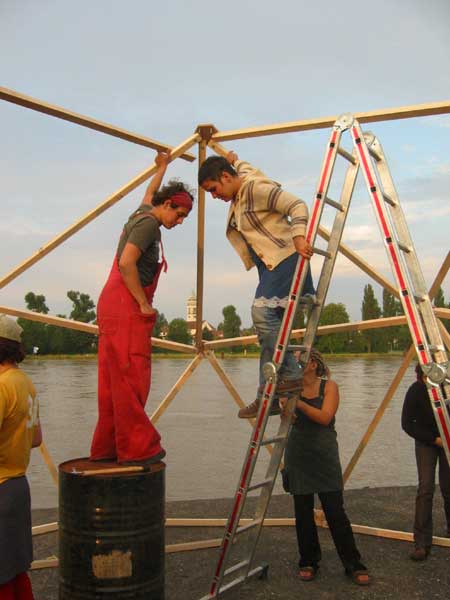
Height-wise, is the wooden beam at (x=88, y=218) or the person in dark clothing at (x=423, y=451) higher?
the wooden beam at (x=88, y=218)

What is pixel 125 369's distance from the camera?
4.61m

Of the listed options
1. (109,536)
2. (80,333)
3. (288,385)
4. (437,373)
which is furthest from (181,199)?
(80,333)

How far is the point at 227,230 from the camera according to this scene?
5.23 meters

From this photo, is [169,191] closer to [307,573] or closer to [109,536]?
[109,536]

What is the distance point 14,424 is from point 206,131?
348cm

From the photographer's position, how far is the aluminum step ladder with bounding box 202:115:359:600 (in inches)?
183

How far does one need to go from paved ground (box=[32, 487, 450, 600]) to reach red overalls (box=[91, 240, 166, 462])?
4.58ft

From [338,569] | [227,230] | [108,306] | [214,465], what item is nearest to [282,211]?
[227,230]

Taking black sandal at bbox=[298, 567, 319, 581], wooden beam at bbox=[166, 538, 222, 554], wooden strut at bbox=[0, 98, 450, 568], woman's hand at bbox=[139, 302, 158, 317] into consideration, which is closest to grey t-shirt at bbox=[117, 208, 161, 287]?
woman's hand at bbox=[139, 302, 158, 317]

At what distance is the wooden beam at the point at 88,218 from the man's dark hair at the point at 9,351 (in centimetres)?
221

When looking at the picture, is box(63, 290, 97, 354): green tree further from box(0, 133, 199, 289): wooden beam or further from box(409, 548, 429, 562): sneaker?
box(409, 548, 429, 562): sneaker

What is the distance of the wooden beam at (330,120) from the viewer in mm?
5273

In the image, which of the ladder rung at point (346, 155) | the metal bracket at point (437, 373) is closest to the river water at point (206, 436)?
the ladder rung at point (346, 155)

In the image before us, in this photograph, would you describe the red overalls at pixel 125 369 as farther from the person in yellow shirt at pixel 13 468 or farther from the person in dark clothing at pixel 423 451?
the person in dark clothing at pixel 423 451
